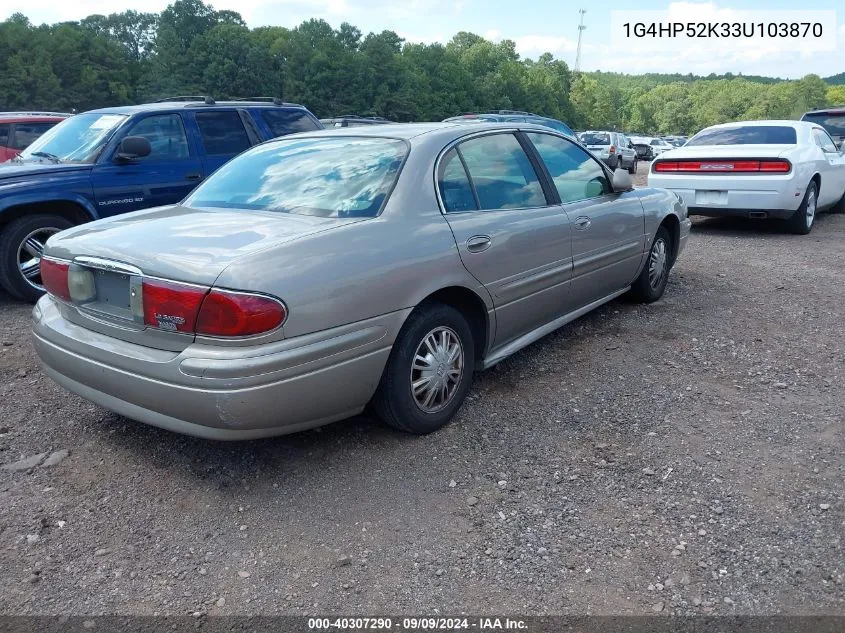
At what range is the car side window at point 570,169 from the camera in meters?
4.38

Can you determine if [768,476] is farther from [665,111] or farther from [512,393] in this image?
[665,111]

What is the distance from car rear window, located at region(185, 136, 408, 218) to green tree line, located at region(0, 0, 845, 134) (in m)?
46.4

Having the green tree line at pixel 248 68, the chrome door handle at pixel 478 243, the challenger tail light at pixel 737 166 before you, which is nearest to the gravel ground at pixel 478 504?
the chrome door handle at pixel 478 243

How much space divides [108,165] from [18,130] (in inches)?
160

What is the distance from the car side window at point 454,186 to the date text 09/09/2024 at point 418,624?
1.95m

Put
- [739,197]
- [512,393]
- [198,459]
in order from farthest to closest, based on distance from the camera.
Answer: [739,197], [512,393], [198,459]

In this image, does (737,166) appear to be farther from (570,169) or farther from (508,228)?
(508,228)

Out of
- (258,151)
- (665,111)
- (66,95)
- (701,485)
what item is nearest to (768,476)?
(701,485)

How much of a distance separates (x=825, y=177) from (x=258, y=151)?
821cm

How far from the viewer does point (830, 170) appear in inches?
372

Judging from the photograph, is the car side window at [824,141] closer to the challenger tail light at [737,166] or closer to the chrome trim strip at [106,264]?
the challenger tail light at [737,166]

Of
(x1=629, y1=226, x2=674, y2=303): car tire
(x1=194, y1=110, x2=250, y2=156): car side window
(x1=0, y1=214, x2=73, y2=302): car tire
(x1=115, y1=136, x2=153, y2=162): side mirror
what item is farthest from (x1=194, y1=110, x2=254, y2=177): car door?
(x1=629, y1=226, x2=674, y2=303): car tire

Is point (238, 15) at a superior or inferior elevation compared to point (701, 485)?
superior

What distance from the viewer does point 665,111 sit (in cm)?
13262
